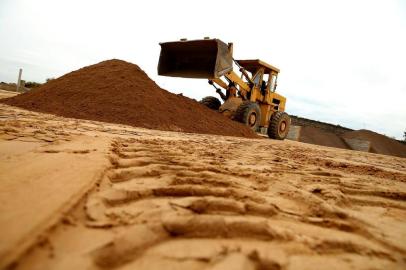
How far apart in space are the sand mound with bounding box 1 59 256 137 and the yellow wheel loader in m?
0.96

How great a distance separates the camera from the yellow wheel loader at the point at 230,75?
8.39 m

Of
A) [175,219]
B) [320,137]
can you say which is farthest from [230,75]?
[320,137]

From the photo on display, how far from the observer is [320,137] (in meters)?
24.0

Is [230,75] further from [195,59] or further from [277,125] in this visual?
[277,125]

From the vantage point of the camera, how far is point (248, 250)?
1069 mm

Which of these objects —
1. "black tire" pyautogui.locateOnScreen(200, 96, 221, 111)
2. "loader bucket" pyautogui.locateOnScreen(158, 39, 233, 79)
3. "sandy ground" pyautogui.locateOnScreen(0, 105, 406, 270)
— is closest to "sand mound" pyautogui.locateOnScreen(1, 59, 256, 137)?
"loader bucket" pyautogui.locateOnScreen(158, 39, 233, 79)

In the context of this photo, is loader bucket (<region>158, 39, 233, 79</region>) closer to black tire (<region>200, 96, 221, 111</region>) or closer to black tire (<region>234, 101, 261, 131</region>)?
black tire (<region>234, 101, 261, 131</region>)

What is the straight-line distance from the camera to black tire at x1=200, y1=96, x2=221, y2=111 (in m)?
10.5

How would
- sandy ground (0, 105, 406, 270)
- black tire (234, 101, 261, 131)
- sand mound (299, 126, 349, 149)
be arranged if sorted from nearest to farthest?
sandy ground (0, 105, 406, 270) → black tire (234, 101, 261, 131) → sand mound (299, 126, 349, 149)

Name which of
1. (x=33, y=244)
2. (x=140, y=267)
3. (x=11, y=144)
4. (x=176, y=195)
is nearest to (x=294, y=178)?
(x=176, y=195)

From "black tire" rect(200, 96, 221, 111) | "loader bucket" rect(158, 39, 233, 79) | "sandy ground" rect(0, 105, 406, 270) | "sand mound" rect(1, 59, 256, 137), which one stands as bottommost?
"sandy ground" rect(0, 105, 406, 270)

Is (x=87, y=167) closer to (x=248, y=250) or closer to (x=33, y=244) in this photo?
(x=33, y=244)

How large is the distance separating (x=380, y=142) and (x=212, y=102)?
20.9 metres

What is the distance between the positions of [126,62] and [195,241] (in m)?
8.17
